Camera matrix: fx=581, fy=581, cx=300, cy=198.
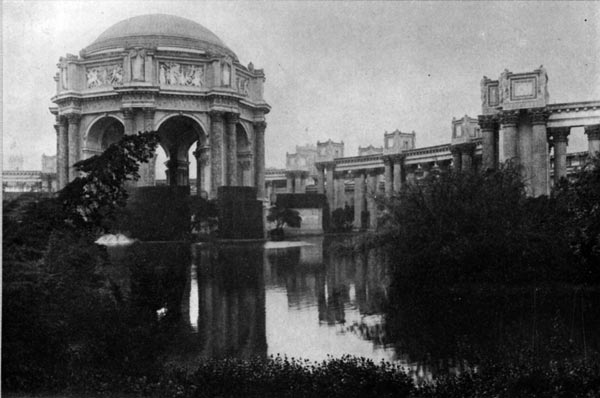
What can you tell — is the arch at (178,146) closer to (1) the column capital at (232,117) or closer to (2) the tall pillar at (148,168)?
(1) the column capital at (232,117)

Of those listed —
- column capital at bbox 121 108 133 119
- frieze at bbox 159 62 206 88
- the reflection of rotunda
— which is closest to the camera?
the reflection of rotunda

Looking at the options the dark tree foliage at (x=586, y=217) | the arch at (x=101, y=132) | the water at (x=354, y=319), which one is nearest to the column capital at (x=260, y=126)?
the arch at (x=101, y=132)

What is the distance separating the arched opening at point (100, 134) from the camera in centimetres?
2717

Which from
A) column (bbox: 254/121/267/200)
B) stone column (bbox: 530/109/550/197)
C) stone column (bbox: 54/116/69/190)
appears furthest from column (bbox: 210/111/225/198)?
stone column (bbox: 530/109/550/197)

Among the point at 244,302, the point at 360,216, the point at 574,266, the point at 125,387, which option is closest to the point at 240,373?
the point at 125,387

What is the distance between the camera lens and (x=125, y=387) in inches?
296

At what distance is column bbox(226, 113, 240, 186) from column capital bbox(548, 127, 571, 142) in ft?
48.9

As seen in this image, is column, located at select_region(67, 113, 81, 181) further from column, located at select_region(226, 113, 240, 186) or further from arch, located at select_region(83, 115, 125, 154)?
column, located at select_region(226, 113, 240, 186)

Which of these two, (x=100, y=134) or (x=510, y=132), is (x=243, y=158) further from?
(x=510, y=132)

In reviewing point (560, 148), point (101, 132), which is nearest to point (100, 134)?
point (101, 132)

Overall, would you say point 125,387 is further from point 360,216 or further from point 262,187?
point 360,216

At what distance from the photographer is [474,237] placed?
38.7ft

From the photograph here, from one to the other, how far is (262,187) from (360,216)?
22.6 metres

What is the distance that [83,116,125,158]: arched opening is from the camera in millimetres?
27172
